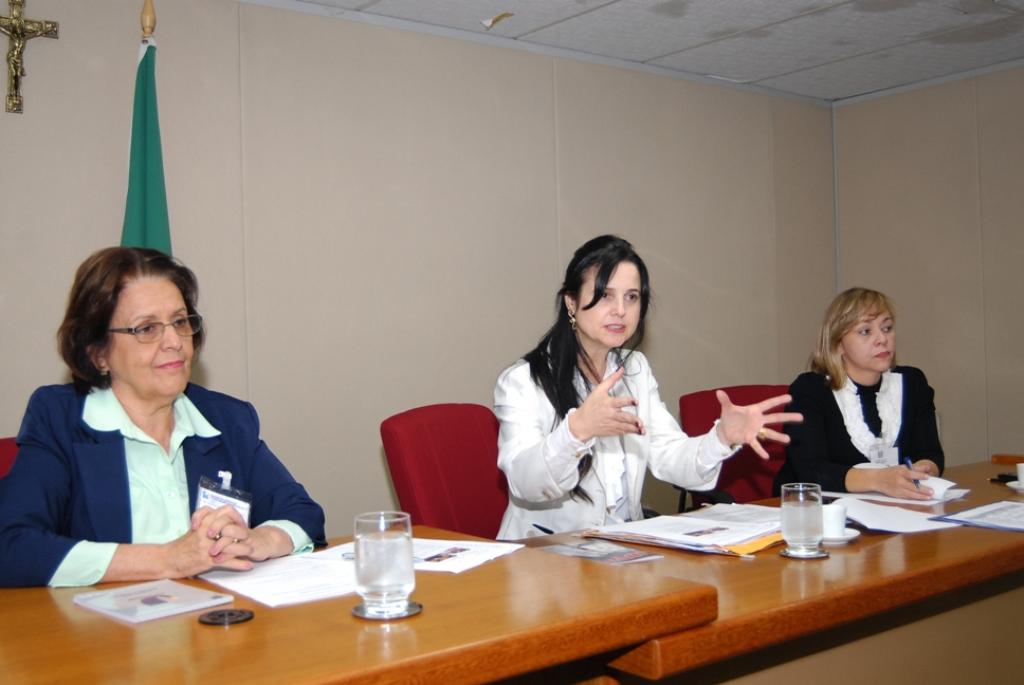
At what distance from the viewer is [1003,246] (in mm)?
5383

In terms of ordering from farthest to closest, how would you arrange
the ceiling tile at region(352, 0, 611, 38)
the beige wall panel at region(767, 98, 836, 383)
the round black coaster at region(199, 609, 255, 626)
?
the beige wall panel at region(767, 98, 836, 383)
the ceiling tile at region(352, 0, 611, 38)
the round black coaster at region(199, 609, 255, 626)

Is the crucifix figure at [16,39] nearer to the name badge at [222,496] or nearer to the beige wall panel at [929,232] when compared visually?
the name badge at [222,496]

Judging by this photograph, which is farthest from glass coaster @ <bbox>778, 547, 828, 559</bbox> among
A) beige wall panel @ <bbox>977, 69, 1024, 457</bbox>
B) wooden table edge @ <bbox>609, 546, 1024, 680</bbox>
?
beige wall panel @ <bbox>977, 69, 1024, 457</bbox>

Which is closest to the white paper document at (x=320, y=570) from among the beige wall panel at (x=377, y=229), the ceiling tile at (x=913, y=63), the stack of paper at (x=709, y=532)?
the stack of paper at (x=709, y=532)

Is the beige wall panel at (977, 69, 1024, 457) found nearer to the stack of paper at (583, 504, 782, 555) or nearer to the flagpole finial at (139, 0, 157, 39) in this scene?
the stack of paper at (583, 504, 782, 555)

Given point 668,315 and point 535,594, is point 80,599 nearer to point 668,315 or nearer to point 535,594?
point 535,594

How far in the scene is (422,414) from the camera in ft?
9.56

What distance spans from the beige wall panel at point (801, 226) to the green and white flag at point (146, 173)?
3678mm

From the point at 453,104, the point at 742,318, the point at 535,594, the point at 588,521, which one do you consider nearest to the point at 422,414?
the point at 588,521

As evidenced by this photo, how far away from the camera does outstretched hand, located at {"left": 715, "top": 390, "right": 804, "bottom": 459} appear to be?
103 inches

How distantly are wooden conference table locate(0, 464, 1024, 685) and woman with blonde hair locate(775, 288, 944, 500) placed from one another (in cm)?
114

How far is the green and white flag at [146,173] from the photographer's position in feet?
11.3

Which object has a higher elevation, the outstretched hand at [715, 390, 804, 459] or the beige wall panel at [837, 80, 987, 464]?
the beige wall panel at [837, 80, 987, 464]

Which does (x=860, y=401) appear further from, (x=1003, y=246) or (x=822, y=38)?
(x=1003, y=246)
